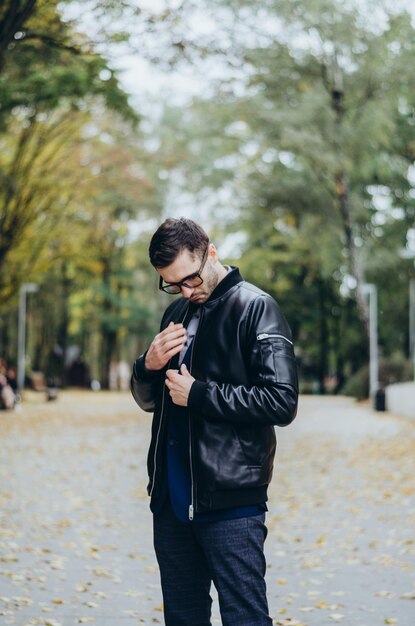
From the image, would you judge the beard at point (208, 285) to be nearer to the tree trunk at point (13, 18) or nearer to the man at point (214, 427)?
the man at point (214, 427)

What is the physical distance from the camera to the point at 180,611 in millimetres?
3586

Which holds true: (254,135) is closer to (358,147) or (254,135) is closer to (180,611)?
(358,147)

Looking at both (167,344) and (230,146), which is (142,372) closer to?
(167,344)

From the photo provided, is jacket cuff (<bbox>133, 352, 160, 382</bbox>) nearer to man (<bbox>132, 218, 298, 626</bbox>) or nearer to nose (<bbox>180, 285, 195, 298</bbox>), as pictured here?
man (<bbox>132, 218, 298, 626</bbox>)

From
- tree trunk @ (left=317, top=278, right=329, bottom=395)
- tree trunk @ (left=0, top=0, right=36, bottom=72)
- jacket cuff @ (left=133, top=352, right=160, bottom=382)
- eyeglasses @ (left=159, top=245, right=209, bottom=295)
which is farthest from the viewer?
tree trunk @ (left=317, top=278, right=329, bottom=395)

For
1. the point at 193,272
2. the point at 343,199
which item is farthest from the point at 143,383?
the point at 343,199

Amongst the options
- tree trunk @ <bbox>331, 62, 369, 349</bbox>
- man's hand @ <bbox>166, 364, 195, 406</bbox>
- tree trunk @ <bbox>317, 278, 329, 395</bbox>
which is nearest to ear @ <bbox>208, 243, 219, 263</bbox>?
man's hand @ <bbox>166, 364, 195, 406</bbox>

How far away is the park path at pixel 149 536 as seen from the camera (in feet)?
20.1

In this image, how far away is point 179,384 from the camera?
11.3ft

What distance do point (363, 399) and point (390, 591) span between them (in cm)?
3383

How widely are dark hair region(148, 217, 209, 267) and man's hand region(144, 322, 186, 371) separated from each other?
8.6 inches

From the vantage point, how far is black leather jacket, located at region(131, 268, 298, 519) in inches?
132

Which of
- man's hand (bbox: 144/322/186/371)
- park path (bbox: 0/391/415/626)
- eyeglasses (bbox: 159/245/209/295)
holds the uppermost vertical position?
eyeglasses (bbox: 159/245/209/295)

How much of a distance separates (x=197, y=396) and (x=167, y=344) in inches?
8.6
